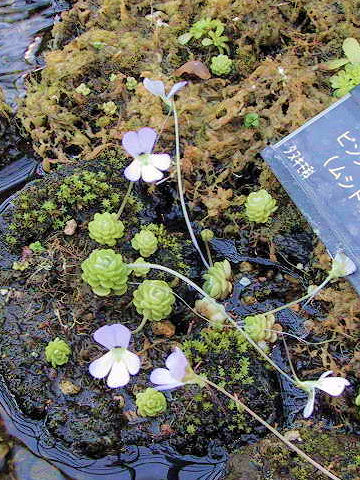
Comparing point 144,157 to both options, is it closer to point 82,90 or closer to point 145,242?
point 145,242

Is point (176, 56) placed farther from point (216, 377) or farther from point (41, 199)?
point (216, 377)

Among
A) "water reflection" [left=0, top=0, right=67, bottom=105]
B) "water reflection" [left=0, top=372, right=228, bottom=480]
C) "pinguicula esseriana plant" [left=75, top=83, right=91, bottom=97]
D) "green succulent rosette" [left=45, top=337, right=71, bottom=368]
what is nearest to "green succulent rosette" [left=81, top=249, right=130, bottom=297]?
"green succulent rosette" [left=45, top=337, right=71, bottom=368]

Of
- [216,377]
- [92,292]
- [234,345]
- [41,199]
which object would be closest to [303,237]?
[234,345]

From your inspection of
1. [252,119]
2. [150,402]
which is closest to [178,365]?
[150,402]

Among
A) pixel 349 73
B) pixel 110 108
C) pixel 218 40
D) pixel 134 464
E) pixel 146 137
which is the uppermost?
pixel 146 137

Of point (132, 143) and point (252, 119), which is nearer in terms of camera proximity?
point (132, 143)

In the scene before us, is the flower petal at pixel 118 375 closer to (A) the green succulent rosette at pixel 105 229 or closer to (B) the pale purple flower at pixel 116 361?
(B) the pale purple flower at pixel 116 361

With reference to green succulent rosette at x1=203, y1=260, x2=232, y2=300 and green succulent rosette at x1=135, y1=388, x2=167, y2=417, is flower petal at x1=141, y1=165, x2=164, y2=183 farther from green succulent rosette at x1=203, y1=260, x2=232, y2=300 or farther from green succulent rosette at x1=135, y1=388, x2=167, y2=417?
green succulent rosette at x1=135, y1=388, x2=167, y2=417
